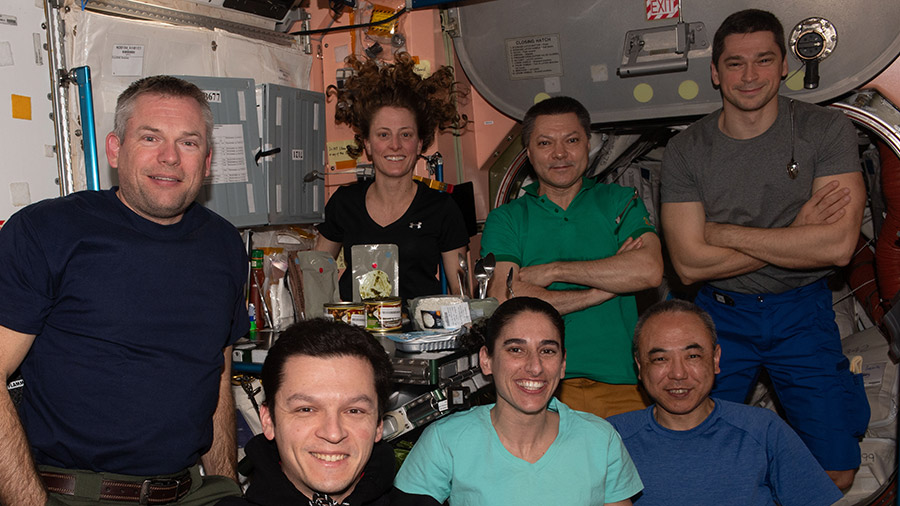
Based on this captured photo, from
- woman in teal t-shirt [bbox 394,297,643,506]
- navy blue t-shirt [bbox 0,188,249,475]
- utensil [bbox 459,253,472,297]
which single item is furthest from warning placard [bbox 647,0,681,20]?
navy blue t-shirt [bbox 0,188,249,475]

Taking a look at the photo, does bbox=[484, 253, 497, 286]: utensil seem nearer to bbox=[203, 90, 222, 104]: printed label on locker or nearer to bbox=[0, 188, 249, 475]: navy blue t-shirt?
bbox=[0, 188, 249, 475]: navy blue t-shirt

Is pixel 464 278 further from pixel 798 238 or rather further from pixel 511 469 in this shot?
pixel 798 238

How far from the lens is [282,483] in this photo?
179cm

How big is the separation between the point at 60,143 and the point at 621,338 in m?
2.48

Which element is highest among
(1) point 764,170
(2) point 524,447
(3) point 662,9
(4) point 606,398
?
(3) point 662,9

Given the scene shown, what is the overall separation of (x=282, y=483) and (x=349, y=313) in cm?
99

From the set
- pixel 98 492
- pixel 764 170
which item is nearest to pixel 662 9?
pixel 764 170

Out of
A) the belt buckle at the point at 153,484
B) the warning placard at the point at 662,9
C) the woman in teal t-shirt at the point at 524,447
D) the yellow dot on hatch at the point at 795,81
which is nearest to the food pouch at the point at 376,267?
the woman in teal t-shirt at the point at 524,447

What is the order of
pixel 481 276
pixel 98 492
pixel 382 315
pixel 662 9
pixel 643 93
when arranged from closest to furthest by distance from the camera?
pixel 98 492, pixel 382 315, pixel 481 276, pixel 662 9, pixel 643 93

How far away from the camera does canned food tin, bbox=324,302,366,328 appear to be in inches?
107

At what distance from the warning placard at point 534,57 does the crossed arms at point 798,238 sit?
4.81ft

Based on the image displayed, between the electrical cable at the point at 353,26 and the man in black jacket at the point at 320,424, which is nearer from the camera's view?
the man in black jacket at the point at 320,424

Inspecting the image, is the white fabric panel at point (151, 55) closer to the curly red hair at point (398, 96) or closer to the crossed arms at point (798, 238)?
the curly red hair at point (398, 96)

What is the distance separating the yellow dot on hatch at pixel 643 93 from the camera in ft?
13.5
